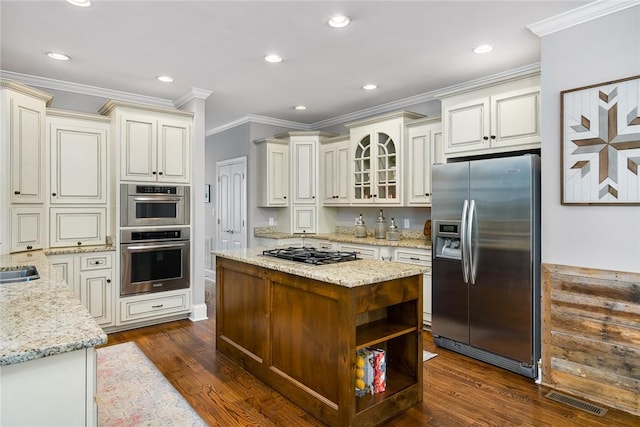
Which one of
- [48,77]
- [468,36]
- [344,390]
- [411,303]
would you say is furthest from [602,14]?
[48,77]

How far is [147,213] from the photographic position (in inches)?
163

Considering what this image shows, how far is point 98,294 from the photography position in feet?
12.8

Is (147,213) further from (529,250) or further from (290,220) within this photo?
(529,250)

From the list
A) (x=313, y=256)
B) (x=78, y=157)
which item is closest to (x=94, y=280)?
(x=78, y=157)

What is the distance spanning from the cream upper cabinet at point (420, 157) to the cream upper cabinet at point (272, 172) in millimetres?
1955

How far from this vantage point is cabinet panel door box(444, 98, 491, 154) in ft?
11.3

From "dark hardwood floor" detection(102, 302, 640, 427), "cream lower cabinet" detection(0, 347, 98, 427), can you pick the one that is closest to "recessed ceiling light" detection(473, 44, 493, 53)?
"dark hardwood floor" detection(102, 302, 640, 427)

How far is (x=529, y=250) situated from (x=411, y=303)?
3.65 ft

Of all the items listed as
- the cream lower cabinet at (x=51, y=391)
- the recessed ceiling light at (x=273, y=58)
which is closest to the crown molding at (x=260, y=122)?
the recessed ceiling light at (x=273, y=58)

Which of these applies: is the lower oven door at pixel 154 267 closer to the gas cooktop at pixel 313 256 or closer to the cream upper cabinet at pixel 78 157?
the cream upper cabinet at pixel 78 157

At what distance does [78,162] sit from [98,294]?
138 centimetres

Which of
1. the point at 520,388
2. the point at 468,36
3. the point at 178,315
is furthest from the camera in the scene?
the point at 178,315

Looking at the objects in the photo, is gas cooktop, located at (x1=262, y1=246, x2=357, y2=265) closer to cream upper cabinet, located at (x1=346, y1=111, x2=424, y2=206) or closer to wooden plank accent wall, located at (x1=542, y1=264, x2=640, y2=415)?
wooden plank accent wall, located at (x1=542, y1=264, x2=640, y2=415)

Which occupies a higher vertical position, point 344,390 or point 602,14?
point 602,14
